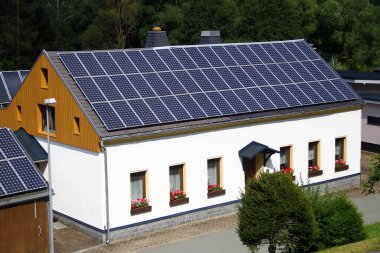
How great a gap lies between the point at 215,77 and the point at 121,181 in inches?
279

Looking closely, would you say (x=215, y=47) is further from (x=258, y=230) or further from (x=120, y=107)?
(x=258, y=230)

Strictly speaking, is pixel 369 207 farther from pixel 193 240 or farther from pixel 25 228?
pixel 25 228

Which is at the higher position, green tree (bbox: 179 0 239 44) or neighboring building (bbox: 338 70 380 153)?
green tree (bbox: 179 0 239 44)

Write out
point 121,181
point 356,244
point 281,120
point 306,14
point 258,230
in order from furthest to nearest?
1. point 306,14
2. point 281,120
3. point 121,181
4. point 356,244
5. point 258,230

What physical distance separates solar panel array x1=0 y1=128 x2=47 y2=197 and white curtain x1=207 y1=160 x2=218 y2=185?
7.28 meters

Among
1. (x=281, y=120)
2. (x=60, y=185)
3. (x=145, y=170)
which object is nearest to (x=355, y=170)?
(x=281, y=120)

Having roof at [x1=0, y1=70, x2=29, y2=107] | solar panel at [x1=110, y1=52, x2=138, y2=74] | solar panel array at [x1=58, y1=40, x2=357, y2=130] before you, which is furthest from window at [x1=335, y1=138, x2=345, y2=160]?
roof at [x1=0, y1=70, x2=29, y2=107]

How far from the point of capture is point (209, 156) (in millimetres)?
25594

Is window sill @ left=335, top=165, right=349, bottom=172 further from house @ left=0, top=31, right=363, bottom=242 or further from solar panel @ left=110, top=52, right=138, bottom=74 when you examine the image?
solar panel @ left=110, top=52, right=138, bottom=74

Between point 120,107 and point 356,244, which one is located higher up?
point 120,107

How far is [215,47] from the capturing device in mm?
30078

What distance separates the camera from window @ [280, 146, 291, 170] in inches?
1108

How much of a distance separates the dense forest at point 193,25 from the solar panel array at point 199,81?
24295 millimetres

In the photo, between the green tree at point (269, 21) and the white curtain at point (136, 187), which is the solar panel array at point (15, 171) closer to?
the white curtain at point (136, 187)
